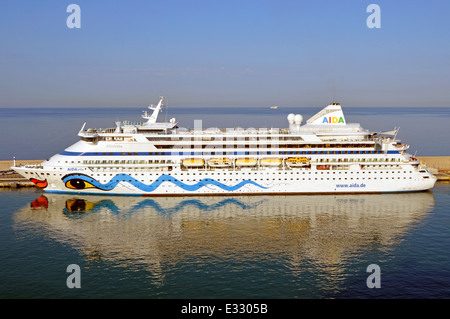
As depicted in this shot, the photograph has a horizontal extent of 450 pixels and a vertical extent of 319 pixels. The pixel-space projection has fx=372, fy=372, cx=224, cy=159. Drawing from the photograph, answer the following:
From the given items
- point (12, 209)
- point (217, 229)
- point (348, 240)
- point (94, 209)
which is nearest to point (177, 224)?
point (217, 229)

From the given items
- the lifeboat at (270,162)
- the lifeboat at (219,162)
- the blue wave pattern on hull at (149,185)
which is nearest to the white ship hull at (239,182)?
the blue wave pattern on hull at (149,185)

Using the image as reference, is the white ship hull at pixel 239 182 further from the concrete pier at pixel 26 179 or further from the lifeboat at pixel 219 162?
the concrete pier at pixel 26 179

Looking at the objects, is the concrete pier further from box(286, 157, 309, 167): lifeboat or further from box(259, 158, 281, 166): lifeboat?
box(259, 158, 281, 166): lifeboat

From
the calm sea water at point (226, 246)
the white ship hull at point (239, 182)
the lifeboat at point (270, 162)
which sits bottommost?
the calm sea water at point (226, 246)

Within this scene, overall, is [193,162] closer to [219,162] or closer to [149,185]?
[219,162]

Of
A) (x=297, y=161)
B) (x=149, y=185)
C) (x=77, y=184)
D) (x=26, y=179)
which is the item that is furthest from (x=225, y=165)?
(x=26, y=179)

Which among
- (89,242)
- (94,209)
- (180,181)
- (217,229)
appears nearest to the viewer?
(89,242)

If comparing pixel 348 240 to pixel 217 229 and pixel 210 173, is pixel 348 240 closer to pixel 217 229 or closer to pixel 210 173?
pixel 217 229
